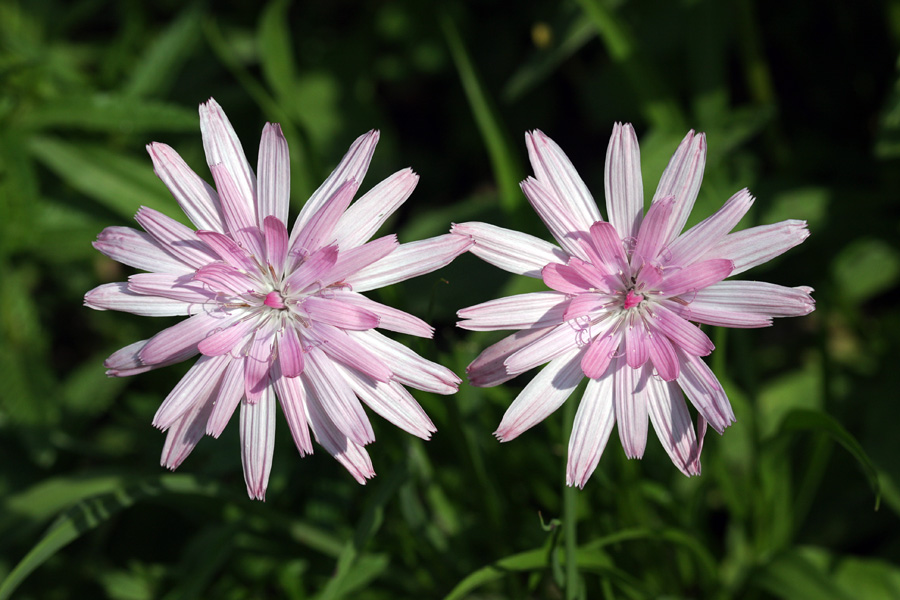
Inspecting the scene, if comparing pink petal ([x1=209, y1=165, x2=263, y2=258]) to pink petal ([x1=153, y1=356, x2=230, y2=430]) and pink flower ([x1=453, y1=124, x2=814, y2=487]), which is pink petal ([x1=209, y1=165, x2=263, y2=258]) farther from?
pink flower ([x1=453, y1=124, x2=814, y2=487])

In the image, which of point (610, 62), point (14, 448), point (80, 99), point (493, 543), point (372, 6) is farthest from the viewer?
point (372, 6)

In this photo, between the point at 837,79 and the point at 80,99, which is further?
the point at 837,79

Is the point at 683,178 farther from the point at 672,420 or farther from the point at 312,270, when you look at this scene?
the point at 312,270

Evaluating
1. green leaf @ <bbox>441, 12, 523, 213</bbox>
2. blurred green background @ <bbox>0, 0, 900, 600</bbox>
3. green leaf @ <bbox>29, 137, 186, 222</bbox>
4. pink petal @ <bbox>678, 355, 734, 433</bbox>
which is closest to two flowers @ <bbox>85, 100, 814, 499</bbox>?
pink petal @ <bbox>678, 355, 734, 433</bbox>

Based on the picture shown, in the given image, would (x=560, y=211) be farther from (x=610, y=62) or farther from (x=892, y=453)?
(x=610, y=62)

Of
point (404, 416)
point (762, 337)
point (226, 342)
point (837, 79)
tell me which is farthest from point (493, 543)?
point (837, 79)

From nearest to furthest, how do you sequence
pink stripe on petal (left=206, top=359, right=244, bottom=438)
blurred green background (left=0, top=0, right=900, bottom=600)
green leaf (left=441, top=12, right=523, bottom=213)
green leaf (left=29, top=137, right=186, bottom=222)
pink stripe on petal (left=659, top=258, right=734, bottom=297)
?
pink stripe on petal (left=659, top=258, right=734, bottom=297), pink stripe on petal (left=206, top=359, right=244, bottom=438), blurred green background (left=0, top=0, right=900, bottom=600), green leaf (left=441, top=12, right=523, bottom=213), green leaf (left=29, top=137, right=186, bottom=222)

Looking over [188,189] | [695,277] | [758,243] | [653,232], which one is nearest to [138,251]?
[188,189]
